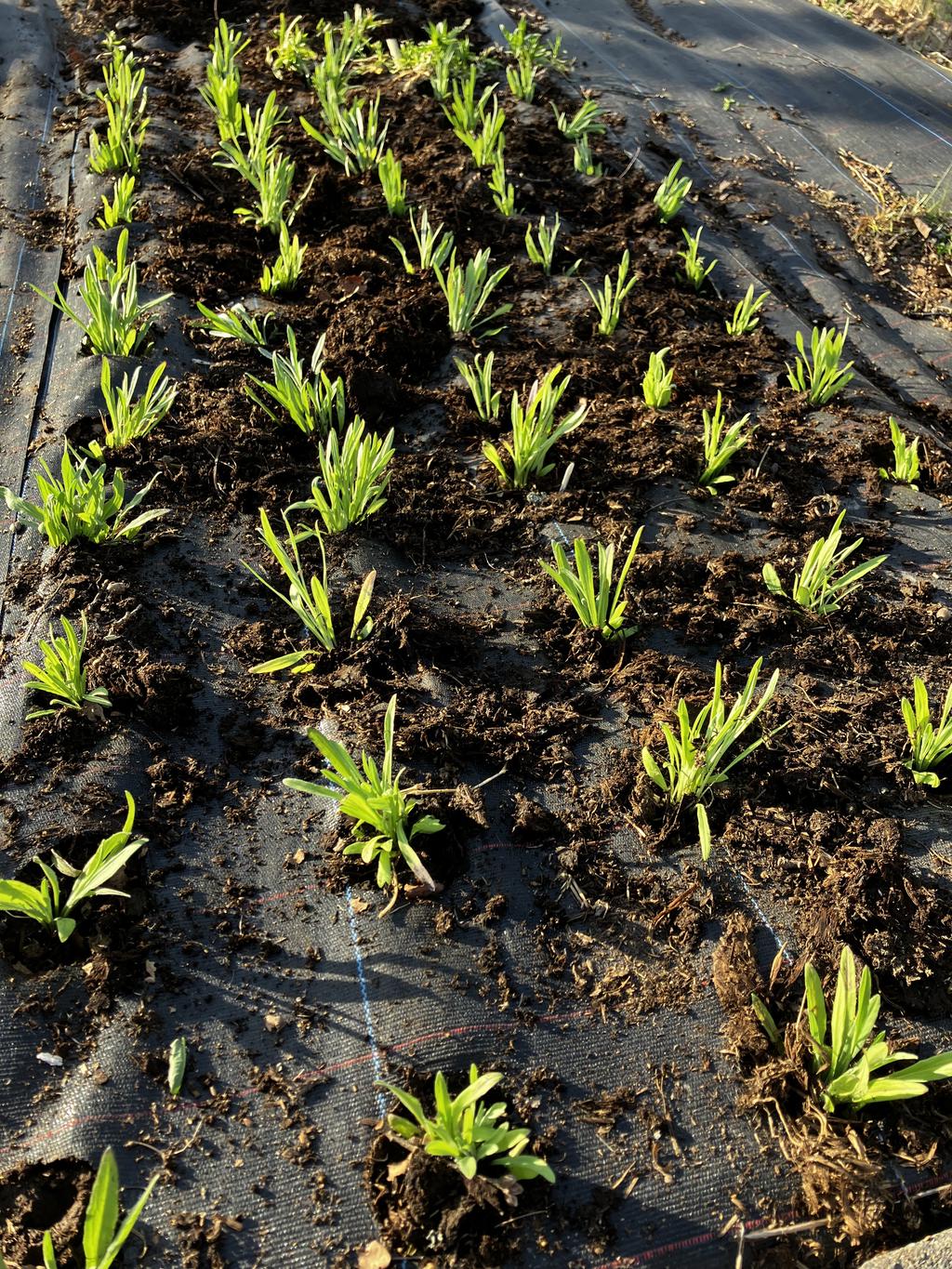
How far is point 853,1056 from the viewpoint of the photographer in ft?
4.48

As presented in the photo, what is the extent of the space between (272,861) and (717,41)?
17.8 feet

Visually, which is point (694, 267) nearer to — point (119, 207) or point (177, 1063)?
point (119, 207)

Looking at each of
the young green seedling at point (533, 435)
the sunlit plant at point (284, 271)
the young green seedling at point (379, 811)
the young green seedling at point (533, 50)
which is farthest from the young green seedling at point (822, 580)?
the young green seedling at point (533, 50)

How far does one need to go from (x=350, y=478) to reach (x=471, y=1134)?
1.47 m

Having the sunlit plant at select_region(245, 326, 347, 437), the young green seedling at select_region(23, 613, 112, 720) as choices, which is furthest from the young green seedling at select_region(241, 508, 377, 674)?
the sunlit plant at select_region(245, 326, 347, 437)

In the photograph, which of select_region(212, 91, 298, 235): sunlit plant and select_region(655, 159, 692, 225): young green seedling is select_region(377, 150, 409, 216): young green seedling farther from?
select_region(655, 159, 692, 225): young green seedling

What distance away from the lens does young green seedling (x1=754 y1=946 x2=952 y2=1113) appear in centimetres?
130

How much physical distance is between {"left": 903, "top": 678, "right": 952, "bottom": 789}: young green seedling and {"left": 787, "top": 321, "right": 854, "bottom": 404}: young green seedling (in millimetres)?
1265

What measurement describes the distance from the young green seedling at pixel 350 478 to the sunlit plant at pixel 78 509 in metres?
0.39

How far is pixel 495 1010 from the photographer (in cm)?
149

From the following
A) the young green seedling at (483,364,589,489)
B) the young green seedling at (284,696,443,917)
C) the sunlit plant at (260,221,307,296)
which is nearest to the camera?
the young green seedling at (284,696,443,917)

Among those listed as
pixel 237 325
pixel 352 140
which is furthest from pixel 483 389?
pixel 352 140

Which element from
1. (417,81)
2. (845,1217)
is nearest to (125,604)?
(845,1217)

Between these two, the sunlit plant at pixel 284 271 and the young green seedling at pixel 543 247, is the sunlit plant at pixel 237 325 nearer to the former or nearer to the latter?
the sunlit plant at pixel 284 271
